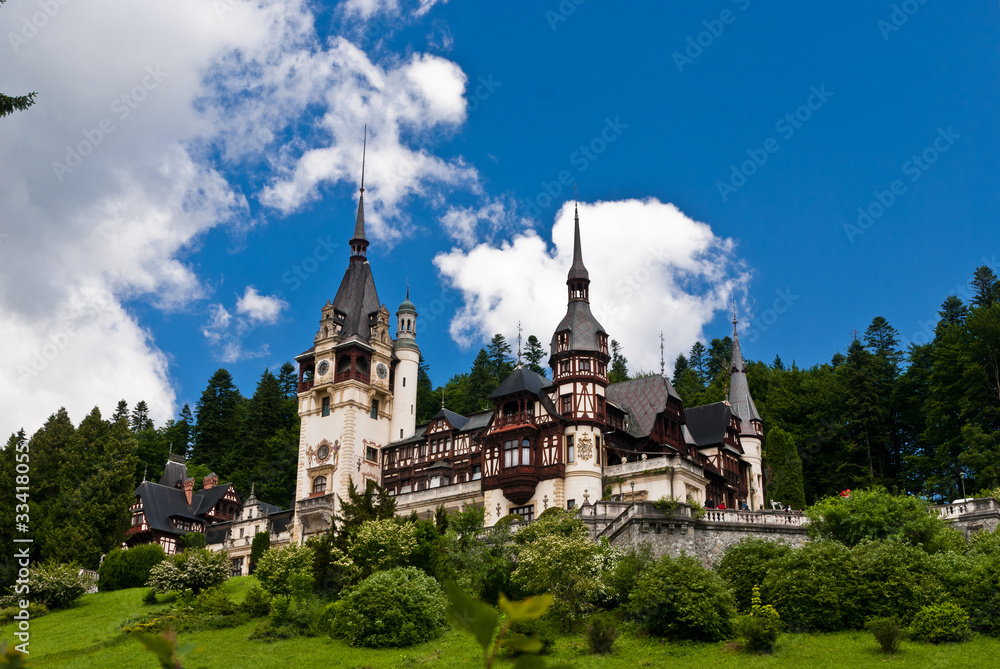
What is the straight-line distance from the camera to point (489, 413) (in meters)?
60.9

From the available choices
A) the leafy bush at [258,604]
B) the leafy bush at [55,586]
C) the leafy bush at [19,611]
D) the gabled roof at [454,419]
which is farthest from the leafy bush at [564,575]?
the gabled roof at [454,419]

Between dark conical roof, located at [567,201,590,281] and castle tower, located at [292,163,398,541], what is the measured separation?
16.4 metres

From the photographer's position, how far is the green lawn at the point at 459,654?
28094mm

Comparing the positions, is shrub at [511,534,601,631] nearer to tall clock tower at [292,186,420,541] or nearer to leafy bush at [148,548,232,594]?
leafy bush at [148,548,232,594]

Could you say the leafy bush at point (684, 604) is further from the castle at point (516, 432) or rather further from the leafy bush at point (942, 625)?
the castle at point (516, 432)

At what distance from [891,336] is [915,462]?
15848mm

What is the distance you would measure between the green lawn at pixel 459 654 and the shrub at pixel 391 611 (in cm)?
61

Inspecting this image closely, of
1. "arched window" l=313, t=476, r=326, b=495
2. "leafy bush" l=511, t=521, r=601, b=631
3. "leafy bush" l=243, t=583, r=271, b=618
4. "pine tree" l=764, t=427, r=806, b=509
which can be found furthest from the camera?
"arched window" l=313, t=476, r=326, b=495

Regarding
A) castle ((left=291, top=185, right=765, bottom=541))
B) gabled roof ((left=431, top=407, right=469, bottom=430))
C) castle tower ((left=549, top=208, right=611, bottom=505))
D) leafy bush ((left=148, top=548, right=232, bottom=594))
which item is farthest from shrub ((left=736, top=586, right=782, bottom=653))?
gabled roof ((left=431, top=407, right=469, bottom=430))

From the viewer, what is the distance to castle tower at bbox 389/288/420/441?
219 feet

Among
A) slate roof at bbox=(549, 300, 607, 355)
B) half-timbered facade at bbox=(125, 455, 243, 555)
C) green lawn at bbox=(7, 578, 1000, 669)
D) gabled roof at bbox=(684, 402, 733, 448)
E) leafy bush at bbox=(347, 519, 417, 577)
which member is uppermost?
slate roof at bbox=(549, 300, 607, 355)

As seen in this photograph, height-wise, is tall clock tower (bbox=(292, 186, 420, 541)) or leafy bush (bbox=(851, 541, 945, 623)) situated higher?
tall clock tower (bbox=(292, 186, 420, 541))

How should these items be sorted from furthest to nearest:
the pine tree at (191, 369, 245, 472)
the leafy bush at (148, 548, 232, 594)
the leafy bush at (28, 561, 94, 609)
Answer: the pine tree at (191, 369, 245, 472) < the leafy bush at (28, 561, 94, 609) < the leafy bush at (148, 548, 232, 594)

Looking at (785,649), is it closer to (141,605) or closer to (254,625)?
(254,625)
